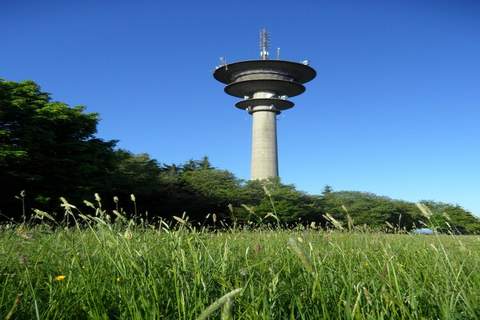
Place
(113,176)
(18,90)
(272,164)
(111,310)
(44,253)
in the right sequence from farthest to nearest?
(272,164) → (113,176) → (18,90) → (44,253) → (111,310)

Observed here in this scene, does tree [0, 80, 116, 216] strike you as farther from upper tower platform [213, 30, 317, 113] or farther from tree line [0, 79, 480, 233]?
upper tower platform [213, 30, 317, 113]

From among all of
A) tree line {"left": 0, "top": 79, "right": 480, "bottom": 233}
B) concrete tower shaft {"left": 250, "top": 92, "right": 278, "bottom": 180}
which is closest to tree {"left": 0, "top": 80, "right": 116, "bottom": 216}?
tree line {"left": 0, "top": 79, "right": 480, "bottom": 233}

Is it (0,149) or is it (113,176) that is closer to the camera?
(0,149)

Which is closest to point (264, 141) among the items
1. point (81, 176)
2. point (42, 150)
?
point (81, 176)

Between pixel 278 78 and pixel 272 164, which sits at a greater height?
pixel 278 78

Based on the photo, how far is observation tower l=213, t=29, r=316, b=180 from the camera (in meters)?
51.6

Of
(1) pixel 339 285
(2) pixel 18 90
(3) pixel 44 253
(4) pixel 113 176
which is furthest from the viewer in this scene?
(4) pixel 113 176

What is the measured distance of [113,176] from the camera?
29.3m

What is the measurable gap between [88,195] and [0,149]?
17.1 ft

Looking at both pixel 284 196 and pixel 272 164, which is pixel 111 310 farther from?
pixel 272 164

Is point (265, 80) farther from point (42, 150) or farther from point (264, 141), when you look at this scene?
point (42, 150)

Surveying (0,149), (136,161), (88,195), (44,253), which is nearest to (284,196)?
(136,161)

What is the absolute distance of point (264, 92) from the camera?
5247 cm

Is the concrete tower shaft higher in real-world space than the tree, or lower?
higher
